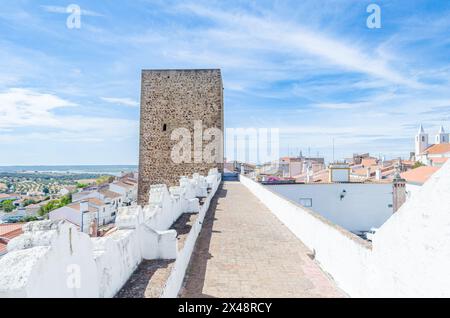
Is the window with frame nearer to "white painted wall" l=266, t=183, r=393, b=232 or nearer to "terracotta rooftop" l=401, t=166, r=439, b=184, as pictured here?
"white painted wall" l=266, t=183, r=393, b=232

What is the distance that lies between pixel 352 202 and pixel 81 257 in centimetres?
1495

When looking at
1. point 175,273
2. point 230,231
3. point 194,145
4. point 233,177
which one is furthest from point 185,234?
point 233,177

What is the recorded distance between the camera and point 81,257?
1.90 m

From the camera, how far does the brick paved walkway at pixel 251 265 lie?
3271mm

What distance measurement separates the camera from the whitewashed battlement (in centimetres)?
151

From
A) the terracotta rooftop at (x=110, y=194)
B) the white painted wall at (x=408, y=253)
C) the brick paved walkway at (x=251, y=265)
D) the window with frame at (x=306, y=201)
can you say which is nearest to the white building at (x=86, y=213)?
the terracotta rooftop at (x=110, y=194)

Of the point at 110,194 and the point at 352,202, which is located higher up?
the point at 352,202

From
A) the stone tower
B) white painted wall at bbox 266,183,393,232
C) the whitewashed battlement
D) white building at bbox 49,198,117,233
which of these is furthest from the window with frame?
the whitewashed battlement

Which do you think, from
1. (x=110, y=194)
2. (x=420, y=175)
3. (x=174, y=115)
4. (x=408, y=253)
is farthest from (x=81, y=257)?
(x=110, y=194)

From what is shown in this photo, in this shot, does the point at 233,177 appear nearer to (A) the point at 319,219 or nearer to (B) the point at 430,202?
(A) the point at 319,219

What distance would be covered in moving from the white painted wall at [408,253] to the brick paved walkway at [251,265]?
0.39 meters

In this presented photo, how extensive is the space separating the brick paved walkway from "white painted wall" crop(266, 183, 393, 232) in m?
9.17

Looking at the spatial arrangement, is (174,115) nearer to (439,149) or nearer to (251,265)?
(251,265)

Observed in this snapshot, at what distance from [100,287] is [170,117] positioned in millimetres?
14506
